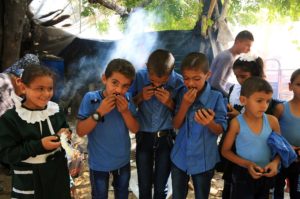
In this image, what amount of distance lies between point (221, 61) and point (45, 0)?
7393 mm

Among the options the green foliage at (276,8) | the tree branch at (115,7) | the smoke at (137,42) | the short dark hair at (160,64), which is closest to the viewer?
the short dark hair at (160,64)

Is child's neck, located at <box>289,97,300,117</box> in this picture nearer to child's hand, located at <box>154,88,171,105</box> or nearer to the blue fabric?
the blue fabric

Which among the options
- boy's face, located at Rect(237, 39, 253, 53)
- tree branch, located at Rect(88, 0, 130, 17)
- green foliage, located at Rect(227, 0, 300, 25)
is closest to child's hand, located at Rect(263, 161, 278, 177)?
boy's face, located at Rect(237, 39, 253, 53)

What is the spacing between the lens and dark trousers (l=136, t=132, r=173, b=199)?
267 centimetres

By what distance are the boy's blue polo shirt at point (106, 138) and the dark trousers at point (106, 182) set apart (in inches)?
2.7

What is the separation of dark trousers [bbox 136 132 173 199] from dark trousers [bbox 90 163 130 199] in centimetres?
17

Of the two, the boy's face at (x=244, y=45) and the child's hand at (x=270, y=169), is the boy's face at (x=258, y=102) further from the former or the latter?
the boy's face at (x=244, y=45)

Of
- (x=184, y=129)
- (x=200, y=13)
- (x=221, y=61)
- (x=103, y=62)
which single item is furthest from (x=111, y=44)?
(x=184, y=129)

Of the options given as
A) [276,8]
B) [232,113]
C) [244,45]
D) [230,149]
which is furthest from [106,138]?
[276,8]

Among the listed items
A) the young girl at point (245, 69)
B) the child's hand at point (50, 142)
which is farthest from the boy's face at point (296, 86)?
the child's hand at point (50, 142)

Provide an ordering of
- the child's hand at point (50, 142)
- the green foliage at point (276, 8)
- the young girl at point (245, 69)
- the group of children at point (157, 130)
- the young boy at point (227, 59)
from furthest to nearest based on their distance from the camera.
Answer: the green foliage at point (276, 8) → the young boy at point (227, 59) → the young girl at point (245, 69) → the group of children at point (157, 130) → the child's hand at point (50, 142)

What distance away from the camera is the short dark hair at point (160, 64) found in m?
2.48

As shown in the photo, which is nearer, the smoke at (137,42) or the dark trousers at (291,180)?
the dark trousers at (291,180)

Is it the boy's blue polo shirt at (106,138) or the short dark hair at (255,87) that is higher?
the short dark hair at (255,87)
